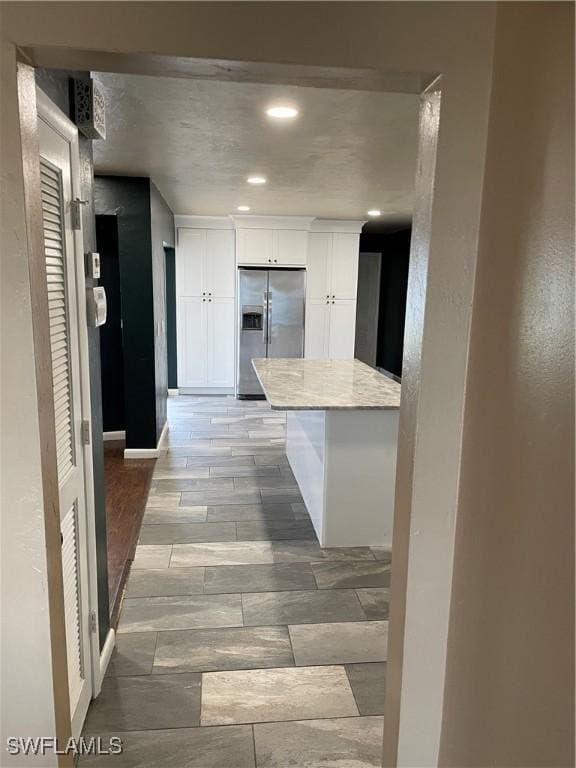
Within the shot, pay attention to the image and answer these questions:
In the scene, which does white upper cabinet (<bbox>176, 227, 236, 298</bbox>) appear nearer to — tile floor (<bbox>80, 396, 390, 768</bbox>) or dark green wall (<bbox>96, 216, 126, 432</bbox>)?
dark green wall (<bbox>96, 216, 126, 432</bbox>)

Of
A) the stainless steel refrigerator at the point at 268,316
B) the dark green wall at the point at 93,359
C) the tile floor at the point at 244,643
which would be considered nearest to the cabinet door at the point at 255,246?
the stainless steel refrigerator at the point at 268,316

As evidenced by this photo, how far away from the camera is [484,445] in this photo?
107 centimetres

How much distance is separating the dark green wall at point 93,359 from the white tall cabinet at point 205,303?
199 inches

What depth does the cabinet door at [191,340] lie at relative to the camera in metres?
7.19

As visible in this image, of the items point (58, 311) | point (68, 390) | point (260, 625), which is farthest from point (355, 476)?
point (58, 311)

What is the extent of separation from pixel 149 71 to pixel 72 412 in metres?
1.10

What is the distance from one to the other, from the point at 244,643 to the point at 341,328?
5515mm

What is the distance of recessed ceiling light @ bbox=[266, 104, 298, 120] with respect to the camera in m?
2.58

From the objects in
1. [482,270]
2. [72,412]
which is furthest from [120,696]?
[482,270]

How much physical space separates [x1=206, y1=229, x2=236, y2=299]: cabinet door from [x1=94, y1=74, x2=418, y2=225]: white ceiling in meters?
1.72

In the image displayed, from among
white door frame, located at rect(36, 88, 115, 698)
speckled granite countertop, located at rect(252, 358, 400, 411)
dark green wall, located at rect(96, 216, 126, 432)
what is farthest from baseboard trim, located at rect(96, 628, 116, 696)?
dark green wall, located at rect(96, 216, 126, 432)

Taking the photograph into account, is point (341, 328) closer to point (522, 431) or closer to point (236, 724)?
point (236, 724)

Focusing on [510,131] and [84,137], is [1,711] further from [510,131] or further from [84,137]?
[84,137]

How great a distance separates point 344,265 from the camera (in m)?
7.37
